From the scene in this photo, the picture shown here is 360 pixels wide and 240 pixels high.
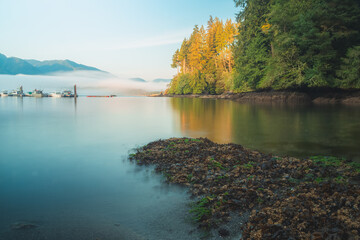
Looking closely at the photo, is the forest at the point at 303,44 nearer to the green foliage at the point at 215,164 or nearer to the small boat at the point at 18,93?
the green foliage at the point at 215,164

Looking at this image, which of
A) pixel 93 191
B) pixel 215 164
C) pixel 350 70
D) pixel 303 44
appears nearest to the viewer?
pixel 93 191

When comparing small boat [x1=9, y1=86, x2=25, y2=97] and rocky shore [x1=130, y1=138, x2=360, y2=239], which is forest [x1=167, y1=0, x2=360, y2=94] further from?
small boat [x1=9, y1=86, x2=25, y2=97]

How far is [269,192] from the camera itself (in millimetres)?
5242

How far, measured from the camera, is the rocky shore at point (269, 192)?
380cm

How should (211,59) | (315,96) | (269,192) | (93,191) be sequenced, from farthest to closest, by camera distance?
1. (211,59)
2. (315,96)
3. (93,191)
4. (269,192)

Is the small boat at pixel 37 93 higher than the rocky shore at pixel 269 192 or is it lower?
higher

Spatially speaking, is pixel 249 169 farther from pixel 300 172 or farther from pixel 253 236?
pixel 253 236

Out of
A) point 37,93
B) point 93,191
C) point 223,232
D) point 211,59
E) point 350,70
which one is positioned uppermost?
point 211,59

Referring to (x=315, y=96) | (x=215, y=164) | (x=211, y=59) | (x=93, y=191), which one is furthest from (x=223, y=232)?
(x=211, y=59)

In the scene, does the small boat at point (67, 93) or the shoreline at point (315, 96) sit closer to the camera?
the shoreline at point (315, 96)

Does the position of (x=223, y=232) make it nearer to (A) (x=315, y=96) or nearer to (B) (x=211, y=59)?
(A) (x=315, y=96)

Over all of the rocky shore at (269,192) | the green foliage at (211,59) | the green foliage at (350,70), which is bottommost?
the rocky shore at (269,192)

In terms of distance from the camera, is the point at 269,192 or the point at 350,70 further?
the point at 350,70

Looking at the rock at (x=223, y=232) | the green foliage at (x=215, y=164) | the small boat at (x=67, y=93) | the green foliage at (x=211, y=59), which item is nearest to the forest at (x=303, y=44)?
the green foliage at (x=211, y=59)
